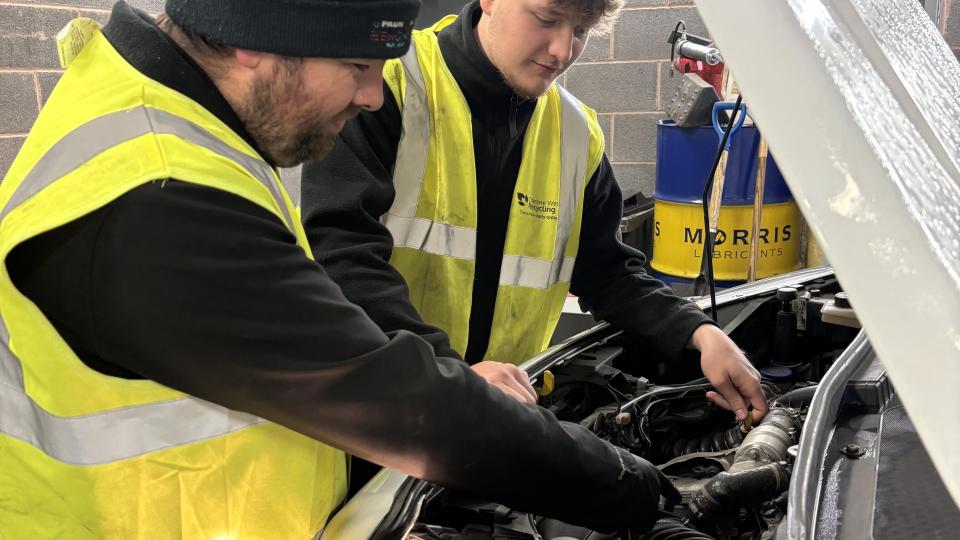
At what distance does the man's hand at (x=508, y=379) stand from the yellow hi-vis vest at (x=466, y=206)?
0.46m

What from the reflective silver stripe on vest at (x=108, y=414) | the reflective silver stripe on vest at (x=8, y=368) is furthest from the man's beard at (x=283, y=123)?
the reflective silver stripe on vest at (x=8, y=368)

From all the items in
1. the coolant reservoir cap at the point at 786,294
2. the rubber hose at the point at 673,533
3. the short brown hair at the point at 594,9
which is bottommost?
the rubber hose at the point at 673,533

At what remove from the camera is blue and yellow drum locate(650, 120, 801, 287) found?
4195 mm

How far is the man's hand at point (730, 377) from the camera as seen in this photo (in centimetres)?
181

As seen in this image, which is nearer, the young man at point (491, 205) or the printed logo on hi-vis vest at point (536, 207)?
the young man at point (491, 205)

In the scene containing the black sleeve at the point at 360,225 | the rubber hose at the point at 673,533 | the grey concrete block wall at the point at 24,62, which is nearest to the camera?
the rubber hose at the point at 673,533

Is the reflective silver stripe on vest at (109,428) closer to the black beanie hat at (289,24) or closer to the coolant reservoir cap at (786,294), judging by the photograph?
the black beanie hat at (289,24)

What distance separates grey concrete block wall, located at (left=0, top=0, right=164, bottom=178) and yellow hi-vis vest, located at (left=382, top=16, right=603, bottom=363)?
7.38 ft

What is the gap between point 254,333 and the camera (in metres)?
1.00

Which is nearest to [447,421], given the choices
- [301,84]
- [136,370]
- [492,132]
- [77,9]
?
[136,370]

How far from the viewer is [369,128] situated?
1.71 m

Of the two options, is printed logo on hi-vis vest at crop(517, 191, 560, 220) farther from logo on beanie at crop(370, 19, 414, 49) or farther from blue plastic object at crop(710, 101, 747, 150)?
blue plastic object at crop(710, 101, 747, 150)

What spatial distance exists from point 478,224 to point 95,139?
41.7 inches

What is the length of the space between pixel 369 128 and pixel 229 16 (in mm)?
641
